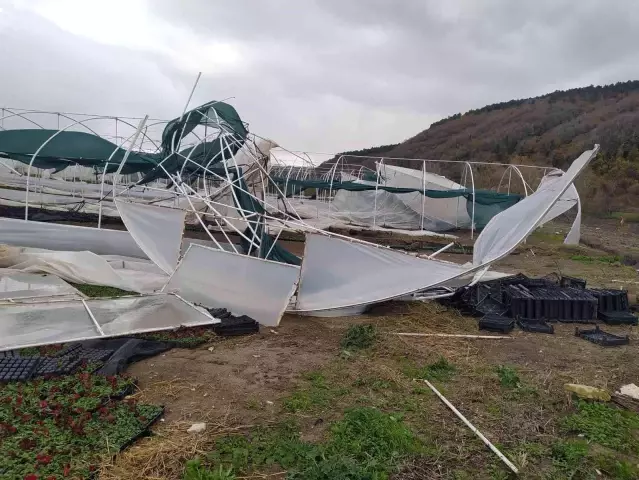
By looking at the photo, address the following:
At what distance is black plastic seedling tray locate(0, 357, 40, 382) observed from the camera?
17.1 ft

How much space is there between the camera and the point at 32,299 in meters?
7.72

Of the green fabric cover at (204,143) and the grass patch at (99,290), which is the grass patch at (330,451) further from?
the green fabric cover at (204,143)

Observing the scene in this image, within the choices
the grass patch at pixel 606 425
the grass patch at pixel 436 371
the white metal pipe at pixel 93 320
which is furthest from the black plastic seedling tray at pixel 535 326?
the white metal pipe at pixel 93 320

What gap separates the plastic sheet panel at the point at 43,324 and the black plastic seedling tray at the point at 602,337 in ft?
23.0

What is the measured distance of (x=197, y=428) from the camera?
14.6ft

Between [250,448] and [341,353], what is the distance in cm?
263

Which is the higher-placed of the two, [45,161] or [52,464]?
[45,161]

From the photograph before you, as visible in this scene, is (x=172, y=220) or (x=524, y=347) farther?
(x=172, y=220)

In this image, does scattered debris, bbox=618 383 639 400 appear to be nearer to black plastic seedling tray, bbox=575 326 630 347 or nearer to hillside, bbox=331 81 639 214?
black plastic seedling tray, bbox=575 326 630 347

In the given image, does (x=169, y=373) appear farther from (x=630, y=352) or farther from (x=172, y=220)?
(x=630, y=352)

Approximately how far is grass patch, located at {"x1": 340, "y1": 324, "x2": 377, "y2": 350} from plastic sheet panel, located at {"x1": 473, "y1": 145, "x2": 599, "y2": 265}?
222 cm

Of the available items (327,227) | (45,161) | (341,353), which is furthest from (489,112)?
(341,353)

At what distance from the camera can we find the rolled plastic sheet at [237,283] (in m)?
7.90

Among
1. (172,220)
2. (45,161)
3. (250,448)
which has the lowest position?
(250,448)
